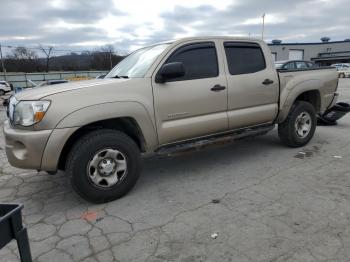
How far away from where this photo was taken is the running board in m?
4.06

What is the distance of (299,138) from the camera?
220 inches

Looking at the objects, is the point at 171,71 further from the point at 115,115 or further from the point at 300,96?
the point at 300,96

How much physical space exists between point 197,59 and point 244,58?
3.03 feet

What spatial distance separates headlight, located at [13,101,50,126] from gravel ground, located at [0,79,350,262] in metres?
1.07

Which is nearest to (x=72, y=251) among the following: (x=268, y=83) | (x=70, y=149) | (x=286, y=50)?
(x=70, y=149)

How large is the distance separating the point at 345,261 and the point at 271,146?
3.50 metres

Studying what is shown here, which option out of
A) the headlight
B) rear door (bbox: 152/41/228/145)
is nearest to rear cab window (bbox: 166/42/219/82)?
rear door (bbox: 152/41/228/145)

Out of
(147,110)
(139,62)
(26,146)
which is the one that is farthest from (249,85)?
(26,146)

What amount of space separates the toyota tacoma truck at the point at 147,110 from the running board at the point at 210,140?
2 cm

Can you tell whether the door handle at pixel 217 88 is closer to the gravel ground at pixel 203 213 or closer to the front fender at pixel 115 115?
the front fender at pixel 115 115

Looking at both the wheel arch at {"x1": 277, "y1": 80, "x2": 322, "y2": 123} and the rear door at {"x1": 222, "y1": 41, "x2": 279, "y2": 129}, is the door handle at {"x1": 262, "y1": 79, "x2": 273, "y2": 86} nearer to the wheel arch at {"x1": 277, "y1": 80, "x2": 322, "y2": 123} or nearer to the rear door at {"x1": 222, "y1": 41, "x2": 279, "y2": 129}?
the rear door at {"x1": 222, "y1": 41, "x2": 279, "y2": 129}

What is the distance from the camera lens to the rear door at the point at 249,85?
179 inches

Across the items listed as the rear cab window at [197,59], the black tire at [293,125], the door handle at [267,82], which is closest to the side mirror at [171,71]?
the rear cab window at [197,59]

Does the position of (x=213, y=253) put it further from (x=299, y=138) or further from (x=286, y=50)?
(x=286, y=50)
